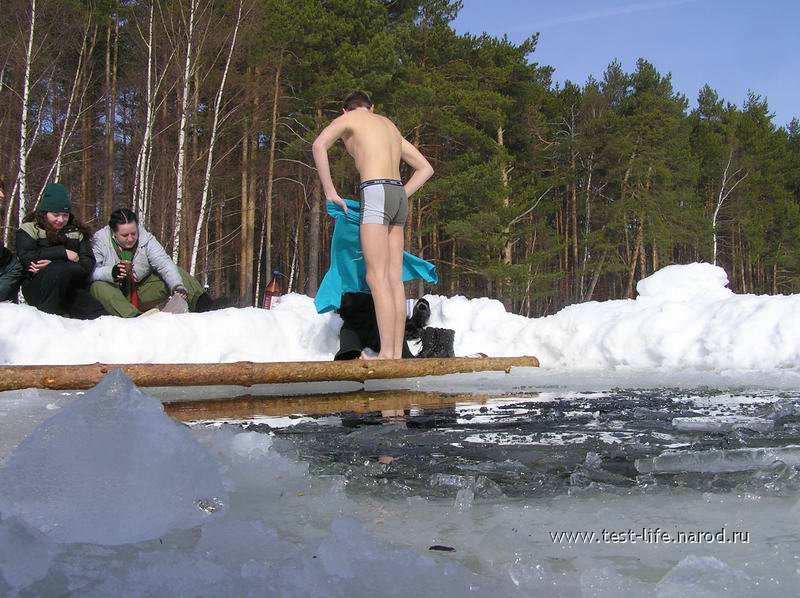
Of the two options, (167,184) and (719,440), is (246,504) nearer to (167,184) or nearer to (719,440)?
(719,440)

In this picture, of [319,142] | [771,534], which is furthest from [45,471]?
[319,142]

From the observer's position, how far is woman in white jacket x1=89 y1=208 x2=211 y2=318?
5.24 metres

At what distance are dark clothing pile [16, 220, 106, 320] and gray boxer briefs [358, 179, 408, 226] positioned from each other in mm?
2239

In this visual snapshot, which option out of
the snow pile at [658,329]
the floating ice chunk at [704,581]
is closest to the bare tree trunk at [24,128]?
the snow pile at [658,329]

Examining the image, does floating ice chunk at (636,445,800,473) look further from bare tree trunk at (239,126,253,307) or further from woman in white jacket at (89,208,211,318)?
bare tree trunk at (239,126,253,307)

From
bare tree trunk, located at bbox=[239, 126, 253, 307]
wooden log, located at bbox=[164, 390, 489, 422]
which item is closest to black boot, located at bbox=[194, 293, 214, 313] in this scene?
wooden log, located at bbox=[164, 390, 489, 422]

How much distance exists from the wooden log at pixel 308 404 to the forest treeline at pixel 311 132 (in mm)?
9243

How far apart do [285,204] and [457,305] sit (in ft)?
61.6

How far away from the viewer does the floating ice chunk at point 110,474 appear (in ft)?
3.35

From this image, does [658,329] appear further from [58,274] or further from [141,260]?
Result: [58,274]

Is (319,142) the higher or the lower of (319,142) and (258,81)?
the lower

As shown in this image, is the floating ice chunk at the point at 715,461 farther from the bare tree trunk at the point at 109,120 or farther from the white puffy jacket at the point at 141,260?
the bare tree trunk at the point at 109,120

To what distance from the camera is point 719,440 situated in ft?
6.48

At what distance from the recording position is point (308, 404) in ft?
→ 10.7
